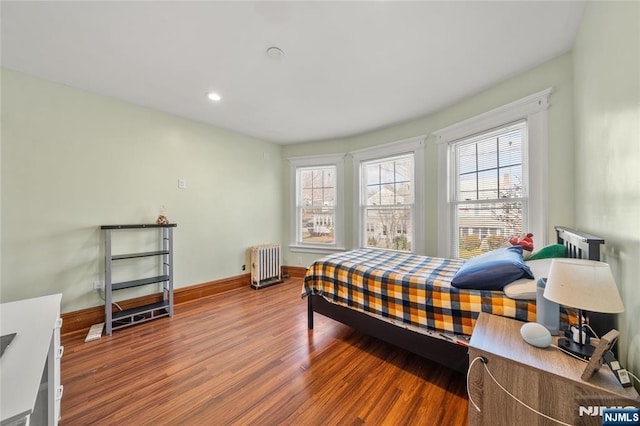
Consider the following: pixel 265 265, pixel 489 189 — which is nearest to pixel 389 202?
pixel 489 189

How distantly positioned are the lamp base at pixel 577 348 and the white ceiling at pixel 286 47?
6.69ft

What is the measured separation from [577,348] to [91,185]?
13.5ft

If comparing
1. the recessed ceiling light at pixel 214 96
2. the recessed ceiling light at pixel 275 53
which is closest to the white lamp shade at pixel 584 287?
the recessed ceiling light at pixel 275 53

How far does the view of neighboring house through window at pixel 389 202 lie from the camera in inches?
144

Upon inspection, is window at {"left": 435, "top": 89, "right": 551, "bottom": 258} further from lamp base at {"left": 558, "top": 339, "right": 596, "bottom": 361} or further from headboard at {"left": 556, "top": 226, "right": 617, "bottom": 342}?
lamp base at {"left": 558, "top": 339, "right": 596, "bottom": 361}

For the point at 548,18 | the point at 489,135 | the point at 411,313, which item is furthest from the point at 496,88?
the point at 411,313

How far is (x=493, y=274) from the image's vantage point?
1.54m


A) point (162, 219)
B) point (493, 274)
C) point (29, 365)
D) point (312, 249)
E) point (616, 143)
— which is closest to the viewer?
point (29, 365)

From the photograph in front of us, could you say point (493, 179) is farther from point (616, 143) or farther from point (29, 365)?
point (29, 365)

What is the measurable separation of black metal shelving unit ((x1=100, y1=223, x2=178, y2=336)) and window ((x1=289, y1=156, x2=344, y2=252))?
219 centimetres

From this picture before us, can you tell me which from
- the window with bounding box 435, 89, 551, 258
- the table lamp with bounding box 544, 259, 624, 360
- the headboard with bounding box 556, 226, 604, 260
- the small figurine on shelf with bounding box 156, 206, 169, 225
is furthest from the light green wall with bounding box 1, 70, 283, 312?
the headboard with bounding box 556, 226, 604, 260

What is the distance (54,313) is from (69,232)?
1717mm

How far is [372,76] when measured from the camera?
7.79 feet

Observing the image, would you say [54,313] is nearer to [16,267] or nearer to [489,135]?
[16,267]
